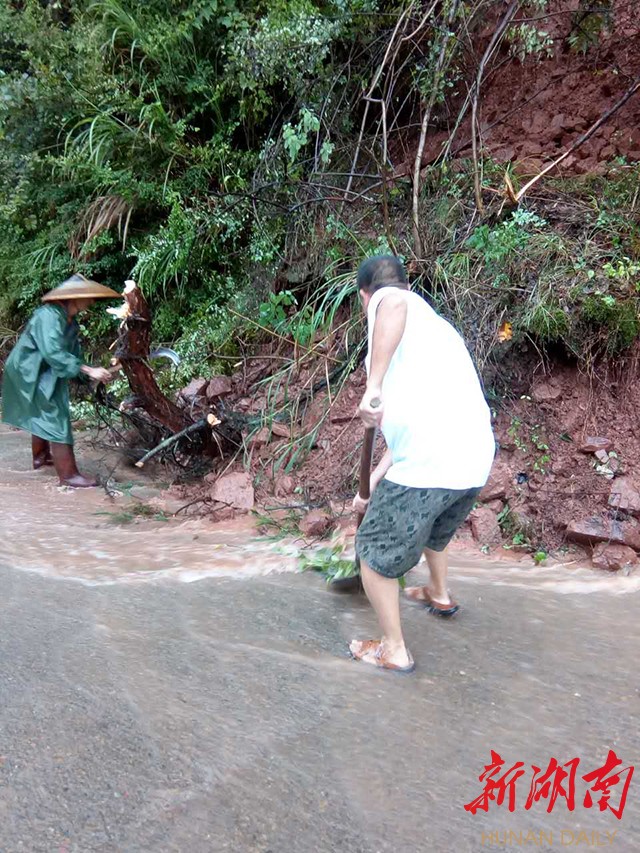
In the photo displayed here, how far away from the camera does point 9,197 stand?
26.2ft

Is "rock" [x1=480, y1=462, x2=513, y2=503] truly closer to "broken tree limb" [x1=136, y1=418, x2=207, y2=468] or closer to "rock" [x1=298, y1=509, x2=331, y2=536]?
"rock" [x1=298, y1=509, x2=331, y2=536]

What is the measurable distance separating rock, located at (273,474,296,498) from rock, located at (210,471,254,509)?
6.8 inches

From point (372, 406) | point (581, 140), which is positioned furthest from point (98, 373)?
point (581, 140)

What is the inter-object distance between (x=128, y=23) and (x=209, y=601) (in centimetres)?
629

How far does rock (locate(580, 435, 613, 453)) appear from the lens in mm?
4020

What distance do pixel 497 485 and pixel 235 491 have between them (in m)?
1.74

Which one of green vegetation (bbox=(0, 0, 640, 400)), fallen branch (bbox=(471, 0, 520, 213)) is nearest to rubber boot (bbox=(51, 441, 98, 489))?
green vegetation (bbox=(0, 0, 640, 400))

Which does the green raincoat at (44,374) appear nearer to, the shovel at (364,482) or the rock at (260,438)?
the rock at (260,438)

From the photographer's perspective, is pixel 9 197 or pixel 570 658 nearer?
pixel 570 658

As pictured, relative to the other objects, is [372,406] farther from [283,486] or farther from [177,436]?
[177,436]

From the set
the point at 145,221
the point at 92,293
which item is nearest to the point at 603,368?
the point at 92,293

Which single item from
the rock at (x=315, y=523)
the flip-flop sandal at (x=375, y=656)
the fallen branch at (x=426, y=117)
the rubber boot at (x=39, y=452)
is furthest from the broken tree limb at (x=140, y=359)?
the flip-flop sandal at (x=375, y=656)

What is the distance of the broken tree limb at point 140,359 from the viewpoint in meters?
4.50

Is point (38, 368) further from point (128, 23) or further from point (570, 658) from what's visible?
point (570, 658)
